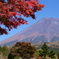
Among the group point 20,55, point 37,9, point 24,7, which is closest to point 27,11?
point 24,7

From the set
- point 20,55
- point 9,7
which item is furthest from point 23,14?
point 20,55

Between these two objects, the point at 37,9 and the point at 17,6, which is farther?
the point at 37,9

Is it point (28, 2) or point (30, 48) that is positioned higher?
point (30, 48)

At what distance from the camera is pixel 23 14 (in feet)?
34.9

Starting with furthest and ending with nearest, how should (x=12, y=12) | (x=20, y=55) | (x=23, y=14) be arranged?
(x=20, y=55), (x=23, y=14), (x=12, y=12)

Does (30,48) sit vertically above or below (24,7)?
above

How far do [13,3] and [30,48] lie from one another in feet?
266

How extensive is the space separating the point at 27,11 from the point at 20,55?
261 ft

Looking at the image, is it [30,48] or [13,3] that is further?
[30,48]

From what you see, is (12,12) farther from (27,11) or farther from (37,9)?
(37,9)

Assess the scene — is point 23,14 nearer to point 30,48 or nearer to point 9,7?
point 9,7

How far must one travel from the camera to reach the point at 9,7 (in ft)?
33.0

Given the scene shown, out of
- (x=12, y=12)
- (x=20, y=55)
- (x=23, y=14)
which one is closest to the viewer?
(x=12, y=12)

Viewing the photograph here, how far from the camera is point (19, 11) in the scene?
1049 centimetres
